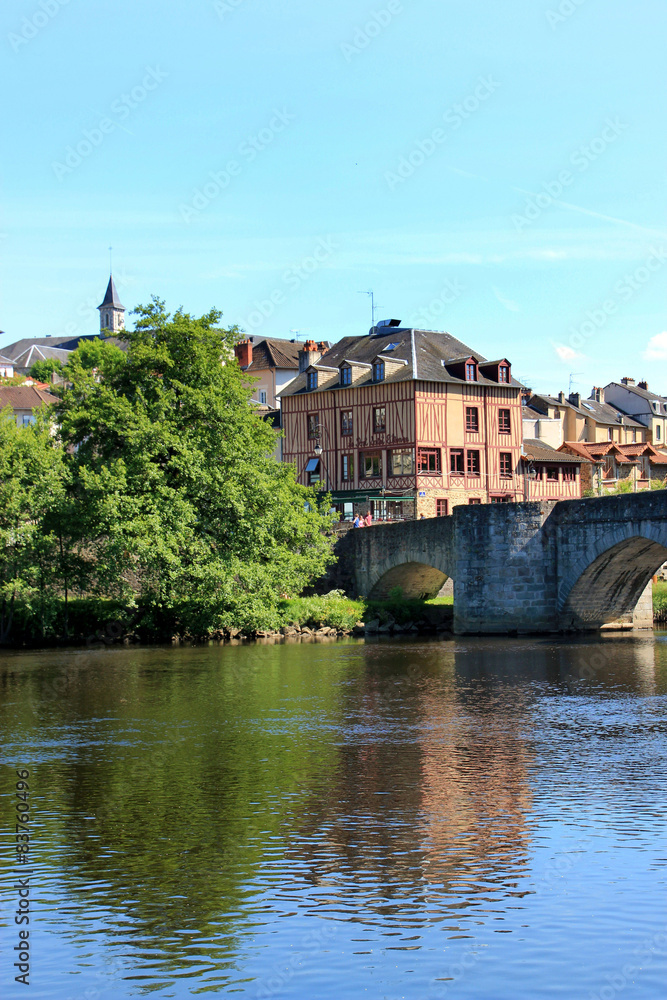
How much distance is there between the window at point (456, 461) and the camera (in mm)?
Result: 46062

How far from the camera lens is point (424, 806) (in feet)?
33.2

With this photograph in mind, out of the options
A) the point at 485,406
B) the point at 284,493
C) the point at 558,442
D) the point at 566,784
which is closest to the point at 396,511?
the point at 485,406

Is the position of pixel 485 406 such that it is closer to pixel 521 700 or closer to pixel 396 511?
pixel 396 511

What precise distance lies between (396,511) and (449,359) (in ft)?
25.5

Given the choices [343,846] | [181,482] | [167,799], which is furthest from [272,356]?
[343,846]

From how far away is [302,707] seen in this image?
1706 centimetres

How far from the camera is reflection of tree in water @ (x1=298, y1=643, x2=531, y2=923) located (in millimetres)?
7832

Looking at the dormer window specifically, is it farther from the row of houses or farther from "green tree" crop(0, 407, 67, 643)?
"green tree" crop(0, 407, 67, 643)

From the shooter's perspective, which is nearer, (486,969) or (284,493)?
(486,969)

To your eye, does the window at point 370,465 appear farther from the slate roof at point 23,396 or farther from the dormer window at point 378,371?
the slate roof at point 23,396

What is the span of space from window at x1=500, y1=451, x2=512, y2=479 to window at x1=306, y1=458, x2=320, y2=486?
8302mm

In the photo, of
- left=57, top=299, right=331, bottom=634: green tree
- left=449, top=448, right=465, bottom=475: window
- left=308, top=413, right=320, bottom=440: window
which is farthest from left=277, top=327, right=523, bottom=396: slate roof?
left=57, top=299, right=331, bottom=634: green tree

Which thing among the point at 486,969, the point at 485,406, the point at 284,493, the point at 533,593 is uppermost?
the point at 485,406

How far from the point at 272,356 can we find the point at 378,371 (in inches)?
776
